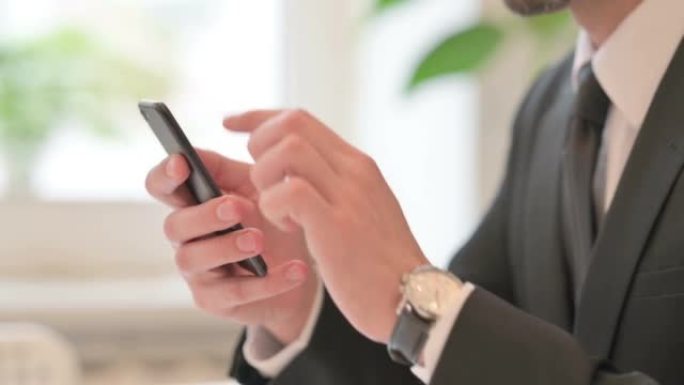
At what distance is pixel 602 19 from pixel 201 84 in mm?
1008

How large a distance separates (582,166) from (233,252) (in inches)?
14.1

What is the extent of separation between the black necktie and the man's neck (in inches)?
1.4

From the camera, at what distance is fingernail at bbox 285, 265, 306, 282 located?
88cm

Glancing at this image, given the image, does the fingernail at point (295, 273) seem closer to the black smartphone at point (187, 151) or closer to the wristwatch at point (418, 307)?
the black smartphone at point (187, 151)

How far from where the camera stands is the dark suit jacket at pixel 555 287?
75 centimetres

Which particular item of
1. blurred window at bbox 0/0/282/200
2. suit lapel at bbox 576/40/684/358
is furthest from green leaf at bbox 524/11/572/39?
suit lapel at bbox 576/40/684/358

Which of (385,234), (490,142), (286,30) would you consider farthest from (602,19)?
(286,30)

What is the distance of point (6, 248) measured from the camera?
1.86 meters

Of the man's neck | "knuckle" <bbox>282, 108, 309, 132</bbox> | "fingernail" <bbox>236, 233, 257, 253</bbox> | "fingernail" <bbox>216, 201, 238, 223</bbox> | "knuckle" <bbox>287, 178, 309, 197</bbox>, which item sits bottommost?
"fingernail" <bbox>236, 233, 257, 253</bbox>

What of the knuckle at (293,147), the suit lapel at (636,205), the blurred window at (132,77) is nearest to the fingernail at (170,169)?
the knuckle at (293,147)

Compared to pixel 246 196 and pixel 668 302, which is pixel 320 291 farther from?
pixel 668 302

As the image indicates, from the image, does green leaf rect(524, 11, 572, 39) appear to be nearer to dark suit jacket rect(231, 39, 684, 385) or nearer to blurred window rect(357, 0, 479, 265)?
Result: blurred window rect(357, 0, 479, 265)

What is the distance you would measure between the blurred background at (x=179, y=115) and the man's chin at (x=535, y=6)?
1.55 feet

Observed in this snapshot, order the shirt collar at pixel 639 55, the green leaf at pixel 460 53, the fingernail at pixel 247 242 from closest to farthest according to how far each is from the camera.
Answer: the fingernail at pixel 247 242 < the shirt collar at pixel 639 55 < the green leaf at pixel 460 53
